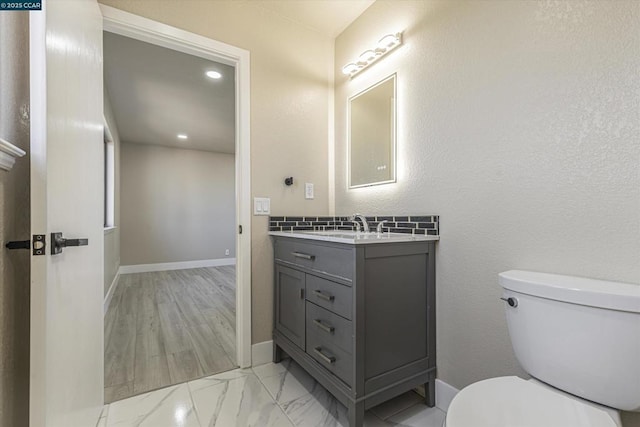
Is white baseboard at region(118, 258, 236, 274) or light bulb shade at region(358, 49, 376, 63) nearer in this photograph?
light bulb shade at region(358, 49, 376, 63)

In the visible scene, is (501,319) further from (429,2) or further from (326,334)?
(429,2)

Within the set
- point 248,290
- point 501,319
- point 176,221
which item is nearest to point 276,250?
point 248,290

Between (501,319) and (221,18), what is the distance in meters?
2.38

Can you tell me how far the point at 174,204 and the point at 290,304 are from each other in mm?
4523

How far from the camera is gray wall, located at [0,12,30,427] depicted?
749 millimetres

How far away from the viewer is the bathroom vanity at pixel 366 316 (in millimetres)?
1265

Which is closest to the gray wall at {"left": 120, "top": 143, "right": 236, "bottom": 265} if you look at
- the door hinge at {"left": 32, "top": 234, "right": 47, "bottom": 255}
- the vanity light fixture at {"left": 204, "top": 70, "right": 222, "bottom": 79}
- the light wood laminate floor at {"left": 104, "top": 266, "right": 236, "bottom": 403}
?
the light wood laminate floor at {"left": 104, "top": 266, "right": 236, "bottom": 403}

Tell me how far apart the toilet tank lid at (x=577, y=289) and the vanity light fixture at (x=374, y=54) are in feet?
4.94

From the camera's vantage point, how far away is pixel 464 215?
4.55 feet

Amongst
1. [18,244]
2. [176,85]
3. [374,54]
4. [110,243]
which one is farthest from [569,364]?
[110,243]

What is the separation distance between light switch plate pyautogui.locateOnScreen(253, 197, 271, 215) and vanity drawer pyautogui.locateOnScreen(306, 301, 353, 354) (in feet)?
2.38

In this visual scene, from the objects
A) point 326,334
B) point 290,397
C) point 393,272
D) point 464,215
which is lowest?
point 290,397

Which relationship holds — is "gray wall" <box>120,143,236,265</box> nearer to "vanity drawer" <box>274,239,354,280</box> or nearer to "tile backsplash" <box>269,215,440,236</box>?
"tile backsplash" <box>269,215,440,236</box>

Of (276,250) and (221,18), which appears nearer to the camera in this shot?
(221,18)
